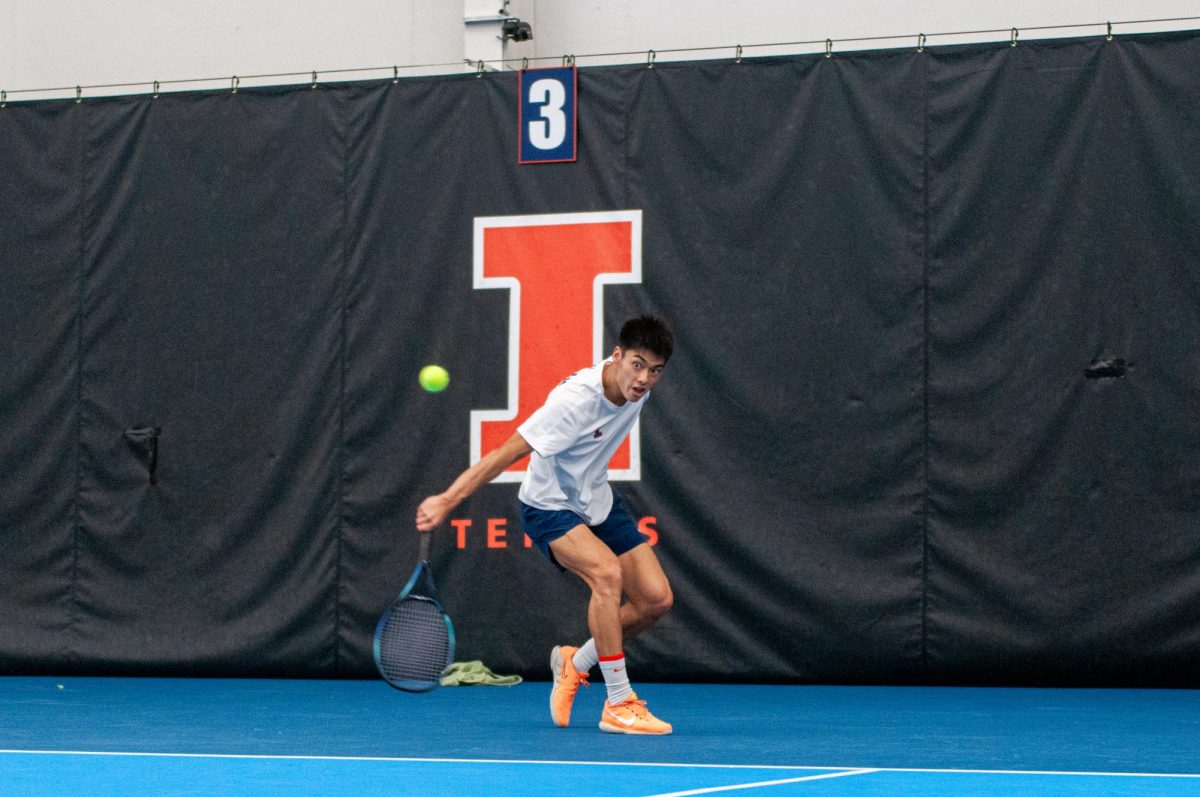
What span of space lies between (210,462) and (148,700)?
1.78 metres

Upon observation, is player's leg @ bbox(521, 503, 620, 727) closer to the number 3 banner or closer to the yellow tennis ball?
the yellow tennis ball

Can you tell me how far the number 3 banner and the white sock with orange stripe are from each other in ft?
11.2

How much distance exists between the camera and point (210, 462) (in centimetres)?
876

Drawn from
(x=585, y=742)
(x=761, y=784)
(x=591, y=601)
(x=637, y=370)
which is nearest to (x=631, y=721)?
(x=585, y=742)

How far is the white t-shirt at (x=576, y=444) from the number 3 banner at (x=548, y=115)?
8.92 ft

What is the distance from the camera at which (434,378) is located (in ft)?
27.5

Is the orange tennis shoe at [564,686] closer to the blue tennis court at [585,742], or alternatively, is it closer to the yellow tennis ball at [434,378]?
the blue tennis court at [585,742]

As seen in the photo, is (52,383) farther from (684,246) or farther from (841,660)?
(841,660)

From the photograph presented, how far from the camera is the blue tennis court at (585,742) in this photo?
14.0 ft

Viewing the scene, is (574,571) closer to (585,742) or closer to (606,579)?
(606,579)

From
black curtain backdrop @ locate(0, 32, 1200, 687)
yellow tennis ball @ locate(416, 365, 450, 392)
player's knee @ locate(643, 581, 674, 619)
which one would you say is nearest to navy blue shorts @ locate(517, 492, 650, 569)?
player's knee @ locate(643, 581, 674, 619)

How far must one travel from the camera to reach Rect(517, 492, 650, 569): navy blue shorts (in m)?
5.98

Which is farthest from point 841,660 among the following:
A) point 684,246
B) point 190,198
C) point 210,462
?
point 190,198

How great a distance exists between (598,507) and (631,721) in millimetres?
814
